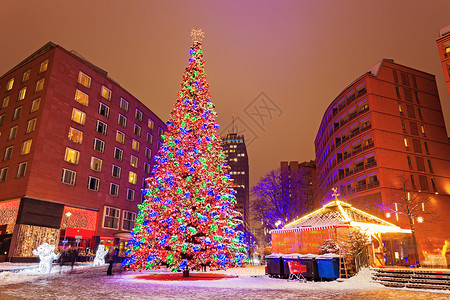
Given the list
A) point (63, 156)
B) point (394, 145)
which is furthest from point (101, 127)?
point (394, 145)

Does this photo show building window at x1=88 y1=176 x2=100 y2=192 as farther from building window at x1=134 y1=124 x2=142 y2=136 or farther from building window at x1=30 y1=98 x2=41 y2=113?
building window at x1=134 y1=124 x2=142 y2=136

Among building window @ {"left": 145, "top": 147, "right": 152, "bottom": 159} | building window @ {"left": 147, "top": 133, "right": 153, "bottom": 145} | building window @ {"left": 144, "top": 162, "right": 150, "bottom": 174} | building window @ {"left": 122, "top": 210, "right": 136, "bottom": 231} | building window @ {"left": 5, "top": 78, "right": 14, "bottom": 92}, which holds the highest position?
building window @ {"left": 5, "top": 78, "right": 14, "bottom": 92}

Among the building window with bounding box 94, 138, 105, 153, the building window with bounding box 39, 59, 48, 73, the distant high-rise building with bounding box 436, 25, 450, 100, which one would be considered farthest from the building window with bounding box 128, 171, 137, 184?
the distant high-rise building with bounding box 436, 25, 450, 100

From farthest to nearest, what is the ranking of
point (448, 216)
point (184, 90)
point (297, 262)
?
point (448, 216)
point (184, 90)
point (297, 262)

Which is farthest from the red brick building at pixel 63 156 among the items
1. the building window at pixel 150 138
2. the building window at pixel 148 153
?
the building window at pixel 150 138

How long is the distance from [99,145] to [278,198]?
2593cm

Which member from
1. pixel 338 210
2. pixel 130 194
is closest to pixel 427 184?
pixel 338 210

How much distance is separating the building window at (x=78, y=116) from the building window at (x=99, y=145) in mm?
2908

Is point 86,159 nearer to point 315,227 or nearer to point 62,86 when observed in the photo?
point 62,86

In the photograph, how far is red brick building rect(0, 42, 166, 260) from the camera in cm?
3008

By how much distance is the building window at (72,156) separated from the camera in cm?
3364

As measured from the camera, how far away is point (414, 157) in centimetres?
4203

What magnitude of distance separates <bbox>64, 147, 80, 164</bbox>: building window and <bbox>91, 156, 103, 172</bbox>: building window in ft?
7.86

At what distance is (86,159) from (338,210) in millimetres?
28684
